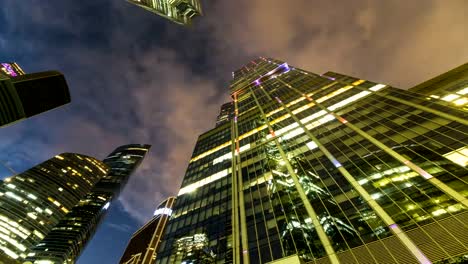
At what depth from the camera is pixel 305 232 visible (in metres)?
26.0

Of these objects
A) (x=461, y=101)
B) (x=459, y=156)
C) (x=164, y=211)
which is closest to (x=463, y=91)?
(x=461, y=101)

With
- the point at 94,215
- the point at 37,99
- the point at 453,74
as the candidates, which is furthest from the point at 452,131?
the point at 94,215

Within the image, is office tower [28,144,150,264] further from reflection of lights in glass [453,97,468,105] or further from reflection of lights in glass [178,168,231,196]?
reflection of lights in glass [453,97,468,105]

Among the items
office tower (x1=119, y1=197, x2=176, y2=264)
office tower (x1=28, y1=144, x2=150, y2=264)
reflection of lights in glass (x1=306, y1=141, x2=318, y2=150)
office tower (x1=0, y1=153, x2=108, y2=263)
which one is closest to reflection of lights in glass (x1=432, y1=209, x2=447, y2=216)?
reflection of lights in glass (x1=306, y1=141, x2=318, y2=150)

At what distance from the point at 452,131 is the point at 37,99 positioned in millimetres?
40092

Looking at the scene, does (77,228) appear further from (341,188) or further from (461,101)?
(461,101)

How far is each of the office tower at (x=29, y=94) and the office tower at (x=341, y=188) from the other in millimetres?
24642

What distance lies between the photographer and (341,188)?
28797 millimetres

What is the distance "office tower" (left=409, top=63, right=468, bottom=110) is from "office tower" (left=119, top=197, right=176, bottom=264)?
100 metres

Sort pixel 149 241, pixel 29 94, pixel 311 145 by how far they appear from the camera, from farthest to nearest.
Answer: pixel 149 241 → pixel 311 145 → pixel 29 94

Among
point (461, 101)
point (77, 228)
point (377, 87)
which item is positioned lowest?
point (461, 101)

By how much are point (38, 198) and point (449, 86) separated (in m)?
161

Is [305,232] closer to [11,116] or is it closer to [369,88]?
[11,116]

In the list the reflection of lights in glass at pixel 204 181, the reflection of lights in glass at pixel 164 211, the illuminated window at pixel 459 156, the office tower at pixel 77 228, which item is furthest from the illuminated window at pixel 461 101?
the office tower at pixel 77 228
